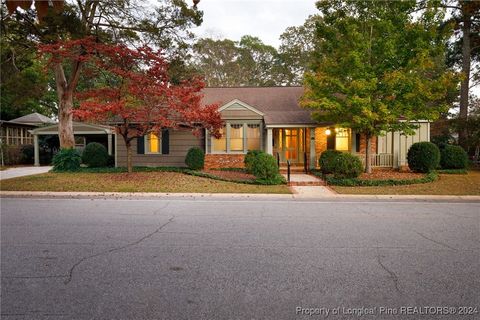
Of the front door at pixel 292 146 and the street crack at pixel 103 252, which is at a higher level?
the front door at pixel 292 146

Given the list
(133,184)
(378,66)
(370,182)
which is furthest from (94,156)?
(378,66)

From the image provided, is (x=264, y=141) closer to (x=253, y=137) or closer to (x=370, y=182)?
(x=253, y=137)

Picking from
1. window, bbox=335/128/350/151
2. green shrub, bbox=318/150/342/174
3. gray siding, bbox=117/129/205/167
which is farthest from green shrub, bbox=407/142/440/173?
gray siding, bbox=117/129/205/167

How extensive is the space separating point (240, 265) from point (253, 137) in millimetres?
15233

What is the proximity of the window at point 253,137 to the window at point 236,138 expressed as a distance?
0.53 metres

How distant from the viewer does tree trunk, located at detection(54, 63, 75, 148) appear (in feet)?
57.6

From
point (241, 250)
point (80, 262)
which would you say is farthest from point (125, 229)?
point (241, 250)

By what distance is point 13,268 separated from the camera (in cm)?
423

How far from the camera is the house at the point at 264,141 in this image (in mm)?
18250

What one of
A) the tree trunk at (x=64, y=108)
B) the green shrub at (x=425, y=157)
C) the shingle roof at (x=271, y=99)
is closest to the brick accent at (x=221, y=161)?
the shingle roof at (x=271, y=99)

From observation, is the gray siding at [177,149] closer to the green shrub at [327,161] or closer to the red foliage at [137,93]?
the red foliage at [137,93]

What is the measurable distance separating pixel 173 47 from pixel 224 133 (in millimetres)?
5681

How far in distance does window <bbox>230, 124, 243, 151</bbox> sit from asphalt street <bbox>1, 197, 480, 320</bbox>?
1137 cm

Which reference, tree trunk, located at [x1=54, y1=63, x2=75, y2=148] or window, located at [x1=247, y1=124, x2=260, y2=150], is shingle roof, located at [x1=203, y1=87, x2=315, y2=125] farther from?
tree trunk, located at [x1=54, y1=63, x2=75, y2=148]
